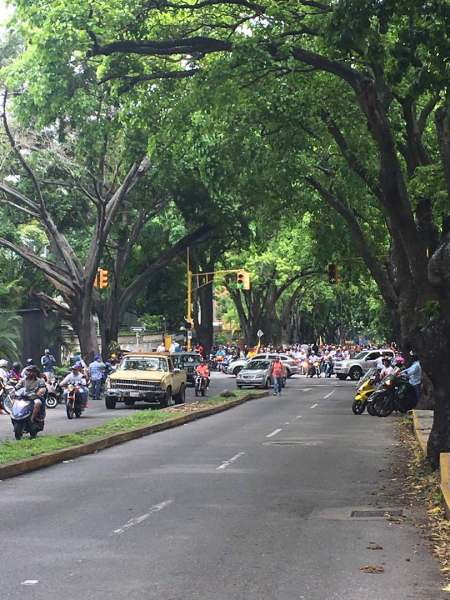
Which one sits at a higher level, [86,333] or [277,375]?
[86,333]

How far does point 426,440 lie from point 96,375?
16935mm

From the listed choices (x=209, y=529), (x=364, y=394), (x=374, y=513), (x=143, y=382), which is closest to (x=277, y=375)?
(x=364, y=394)

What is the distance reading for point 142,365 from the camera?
85.8 ft

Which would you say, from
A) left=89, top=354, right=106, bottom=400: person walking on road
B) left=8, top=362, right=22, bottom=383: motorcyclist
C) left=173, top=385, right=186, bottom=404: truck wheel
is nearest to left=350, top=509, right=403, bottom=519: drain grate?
left=173, top=385, right=186, bottom=404: truck wheel

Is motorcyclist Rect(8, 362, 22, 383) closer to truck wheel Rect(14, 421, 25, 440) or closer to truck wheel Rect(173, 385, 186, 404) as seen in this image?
truck wheel Rect(173, 385, 186, 404)

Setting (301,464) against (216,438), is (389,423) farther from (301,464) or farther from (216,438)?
(301,464)

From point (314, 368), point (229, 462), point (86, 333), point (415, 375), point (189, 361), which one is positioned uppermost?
point (86, 333)

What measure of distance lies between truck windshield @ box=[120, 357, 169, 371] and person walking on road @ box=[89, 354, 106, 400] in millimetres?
3479

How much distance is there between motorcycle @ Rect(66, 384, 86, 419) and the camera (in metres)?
22.3

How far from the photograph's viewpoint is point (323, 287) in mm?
69625

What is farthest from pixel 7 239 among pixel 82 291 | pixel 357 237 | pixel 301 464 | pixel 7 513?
pixel 7 513

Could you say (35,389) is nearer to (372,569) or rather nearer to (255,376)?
(372,569)

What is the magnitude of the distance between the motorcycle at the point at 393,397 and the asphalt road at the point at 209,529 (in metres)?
6.83

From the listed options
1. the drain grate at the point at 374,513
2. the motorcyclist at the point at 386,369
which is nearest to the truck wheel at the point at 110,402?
the motorcyclist at the point at 386,369
